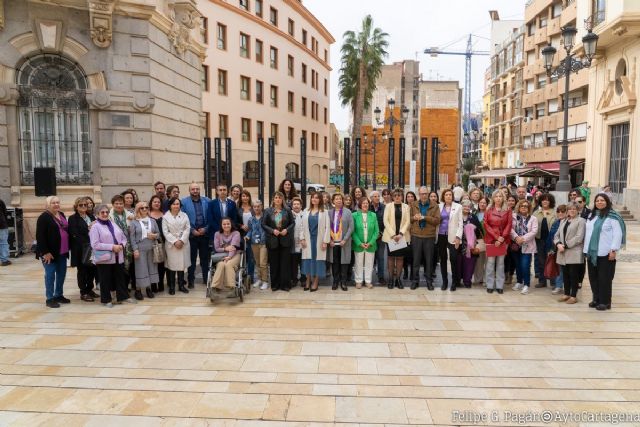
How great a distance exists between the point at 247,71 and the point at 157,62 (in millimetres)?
23000

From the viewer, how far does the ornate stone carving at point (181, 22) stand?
13.3 meters

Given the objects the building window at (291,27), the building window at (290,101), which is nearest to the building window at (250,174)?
the building window at (290,101)

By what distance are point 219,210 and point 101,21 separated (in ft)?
21.0

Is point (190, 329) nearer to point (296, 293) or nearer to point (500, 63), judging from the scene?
point (296, 293)

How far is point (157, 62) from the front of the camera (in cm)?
1233

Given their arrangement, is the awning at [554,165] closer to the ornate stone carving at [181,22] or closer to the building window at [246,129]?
the building window at [246,129]

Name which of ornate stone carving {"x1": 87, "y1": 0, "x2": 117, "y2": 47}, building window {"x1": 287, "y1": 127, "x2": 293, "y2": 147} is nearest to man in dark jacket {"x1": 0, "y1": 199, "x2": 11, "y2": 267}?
ornate stone carving {"x1": 87, "y1": 0, "x2": 117, "y2": 47}

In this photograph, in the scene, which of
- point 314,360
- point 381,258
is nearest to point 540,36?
point 381,258

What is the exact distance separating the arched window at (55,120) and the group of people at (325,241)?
4.40m

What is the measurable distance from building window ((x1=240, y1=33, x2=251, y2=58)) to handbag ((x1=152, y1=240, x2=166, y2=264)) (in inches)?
1133

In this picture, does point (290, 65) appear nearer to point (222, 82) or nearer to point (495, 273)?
point (222, 82)

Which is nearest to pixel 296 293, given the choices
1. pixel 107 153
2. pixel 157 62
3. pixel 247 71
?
pixel 107 153

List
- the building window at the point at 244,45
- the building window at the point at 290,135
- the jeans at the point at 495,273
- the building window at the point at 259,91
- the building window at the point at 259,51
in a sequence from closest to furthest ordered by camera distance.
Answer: the jeans at the point at 495,273, the building window at the point at 244,45, the building window at the point at 259,51, the building window at the point at 259,91, the building window at the point at 290,135

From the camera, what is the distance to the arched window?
1134 centimetres
